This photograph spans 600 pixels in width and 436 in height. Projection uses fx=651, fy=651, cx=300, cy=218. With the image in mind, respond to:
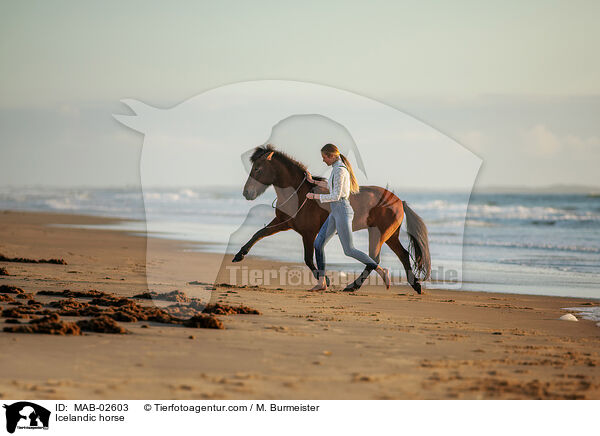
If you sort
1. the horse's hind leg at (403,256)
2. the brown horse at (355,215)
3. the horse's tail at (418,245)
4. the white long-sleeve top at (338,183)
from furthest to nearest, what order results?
1. the horse's hind leg at (403,256)
2. the horse's tail at (418,245)
3. the brown horse at (355,215)
4. the white long-sleeve top at (338,183)

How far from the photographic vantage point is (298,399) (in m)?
4.46

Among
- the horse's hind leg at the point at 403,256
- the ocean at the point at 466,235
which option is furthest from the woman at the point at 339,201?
the ocean at the point at 466,235

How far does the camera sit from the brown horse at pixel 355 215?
9.70 m

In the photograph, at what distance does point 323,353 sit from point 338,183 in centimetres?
355

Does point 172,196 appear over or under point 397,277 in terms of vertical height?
over

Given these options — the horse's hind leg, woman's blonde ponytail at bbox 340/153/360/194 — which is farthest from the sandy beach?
woman's blonde ponytail at bbox 340/153/360/194

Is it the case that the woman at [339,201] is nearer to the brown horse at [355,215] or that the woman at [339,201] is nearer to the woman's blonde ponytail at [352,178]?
the woman's blonde ponytail at [352,178]

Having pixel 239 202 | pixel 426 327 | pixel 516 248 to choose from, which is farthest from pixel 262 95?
pixel 239 202

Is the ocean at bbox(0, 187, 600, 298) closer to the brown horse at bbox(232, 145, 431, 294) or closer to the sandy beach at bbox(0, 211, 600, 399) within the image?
the brown horse at bbox(232, 145, 431, 294)

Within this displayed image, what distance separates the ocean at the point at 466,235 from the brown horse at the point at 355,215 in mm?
271

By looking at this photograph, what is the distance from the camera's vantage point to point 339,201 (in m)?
9.08

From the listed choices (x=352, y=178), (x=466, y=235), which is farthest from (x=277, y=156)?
(x=466, y=235)

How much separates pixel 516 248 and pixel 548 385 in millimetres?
14241
